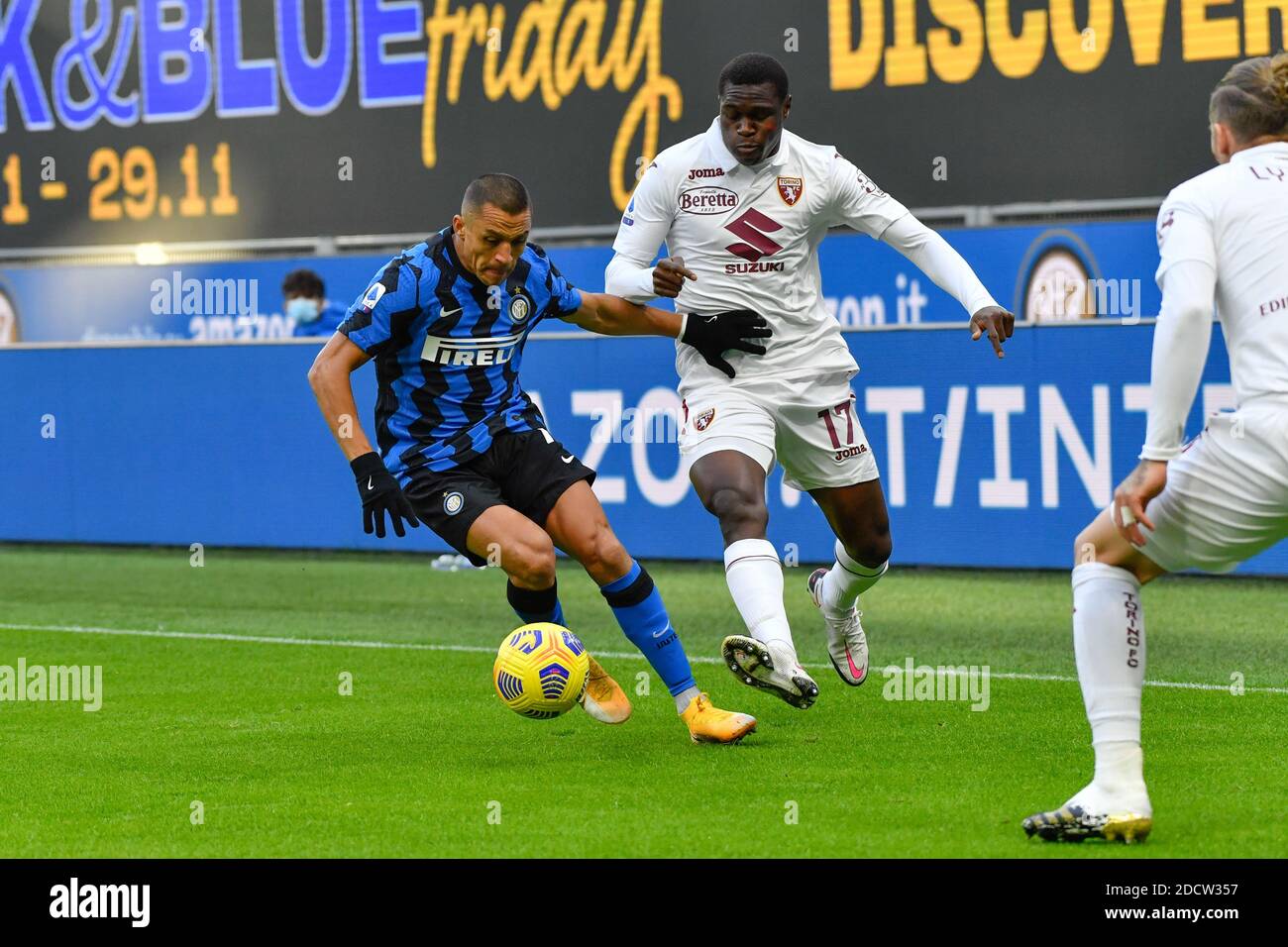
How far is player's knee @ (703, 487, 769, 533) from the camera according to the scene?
712 centimetres

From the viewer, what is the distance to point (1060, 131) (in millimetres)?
15141

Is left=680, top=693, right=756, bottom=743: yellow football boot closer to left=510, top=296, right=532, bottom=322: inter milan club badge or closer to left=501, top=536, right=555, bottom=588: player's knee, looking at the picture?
left=501, top=536, right=555, bottom=588: player's knee

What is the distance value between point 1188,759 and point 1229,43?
351 inches

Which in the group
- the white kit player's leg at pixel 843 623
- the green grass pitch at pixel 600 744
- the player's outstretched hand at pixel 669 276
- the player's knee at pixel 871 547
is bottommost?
the green grass pitch at pixel 600 744

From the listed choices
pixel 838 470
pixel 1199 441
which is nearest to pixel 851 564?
pixel 838 470

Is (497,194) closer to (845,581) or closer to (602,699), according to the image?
(602,699)

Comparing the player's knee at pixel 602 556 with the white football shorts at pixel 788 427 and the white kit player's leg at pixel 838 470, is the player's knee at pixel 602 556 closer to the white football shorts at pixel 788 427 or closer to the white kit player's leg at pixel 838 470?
the white football shorts at pixel 788 427

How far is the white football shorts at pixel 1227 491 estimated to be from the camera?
4.95 metres

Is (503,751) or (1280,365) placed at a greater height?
(1280,365)

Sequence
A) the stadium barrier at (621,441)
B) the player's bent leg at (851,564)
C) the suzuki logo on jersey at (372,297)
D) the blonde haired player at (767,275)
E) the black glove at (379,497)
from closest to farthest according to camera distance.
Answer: the black glove at (379,497), the suzuki logo on jersey at (372,297), the blonde haired player at (767,275), the player's bent leg at (851,564), the stadium barrier at (621,441)

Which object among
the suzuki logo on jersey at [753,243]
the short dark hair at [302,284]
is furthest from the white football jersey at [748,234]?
the short dark hair at [302,284]
